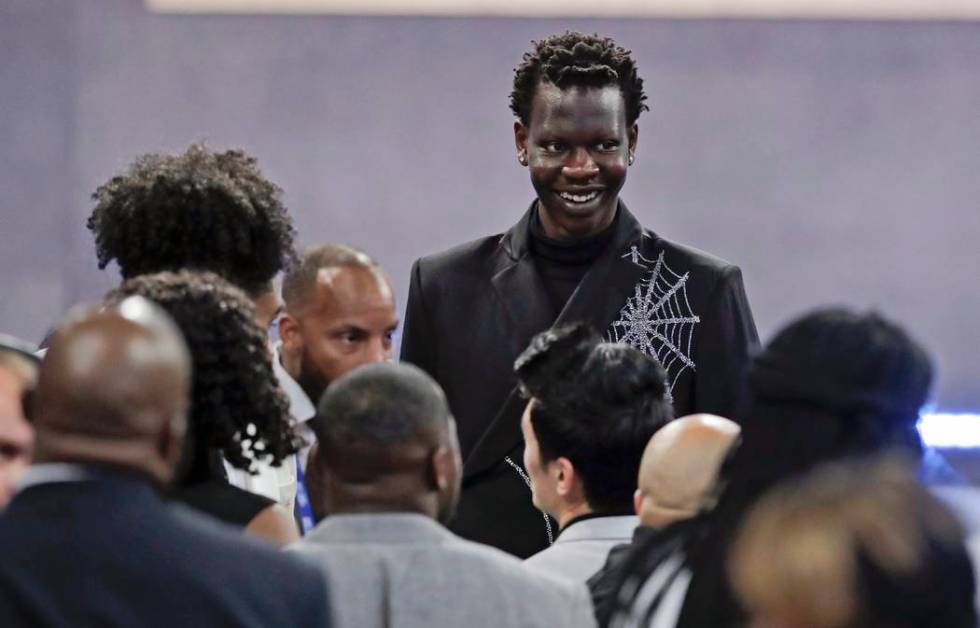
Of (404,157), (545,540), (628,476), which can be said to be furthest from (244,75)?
(628,476)

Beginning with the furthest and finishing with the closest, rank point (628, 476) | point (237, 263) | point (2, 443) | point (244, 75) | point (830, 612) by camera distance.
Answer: point (244, 75) < point (237, 263) < point (628, 476) < point (2, 443) < point (830, 612)

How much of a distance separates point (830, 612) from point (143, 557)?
0.67 m

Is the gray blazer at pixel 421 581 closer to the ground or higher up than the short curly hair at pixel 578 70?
closer to the ground

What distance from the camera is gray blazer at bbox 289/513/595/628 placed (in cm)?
216

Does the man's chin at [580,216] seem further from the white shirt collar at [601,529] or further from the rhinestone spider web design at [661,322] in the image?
the white shirt collar at [601,529]

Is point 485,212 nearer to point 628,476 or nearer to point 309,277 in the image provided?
point 309,277

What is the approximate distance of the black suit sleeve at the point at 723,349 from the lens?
3553mm

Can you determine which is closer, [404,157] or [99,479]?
[99,479]

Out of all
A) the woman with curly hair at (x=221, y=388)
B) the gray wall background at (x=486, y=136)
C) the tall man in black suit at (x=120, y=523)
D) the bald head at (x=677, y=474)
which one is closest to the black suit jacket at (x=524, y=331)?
the bald head at (x=677, y=474)

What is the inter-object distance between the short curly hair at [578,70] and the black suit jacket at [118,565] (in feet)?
6.86

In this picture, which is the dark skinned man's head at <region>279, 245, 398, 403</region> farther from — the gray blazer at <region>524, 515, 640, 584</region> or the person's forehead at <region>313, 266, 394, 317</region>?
the gray blazer at <region>524, 515, 640, 584</region>

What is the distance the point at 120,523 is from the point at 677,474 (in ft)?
3.62

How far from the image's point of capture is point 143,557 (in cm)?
179

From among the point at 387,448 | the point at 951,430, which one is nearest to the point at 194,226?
the point at 387,448
